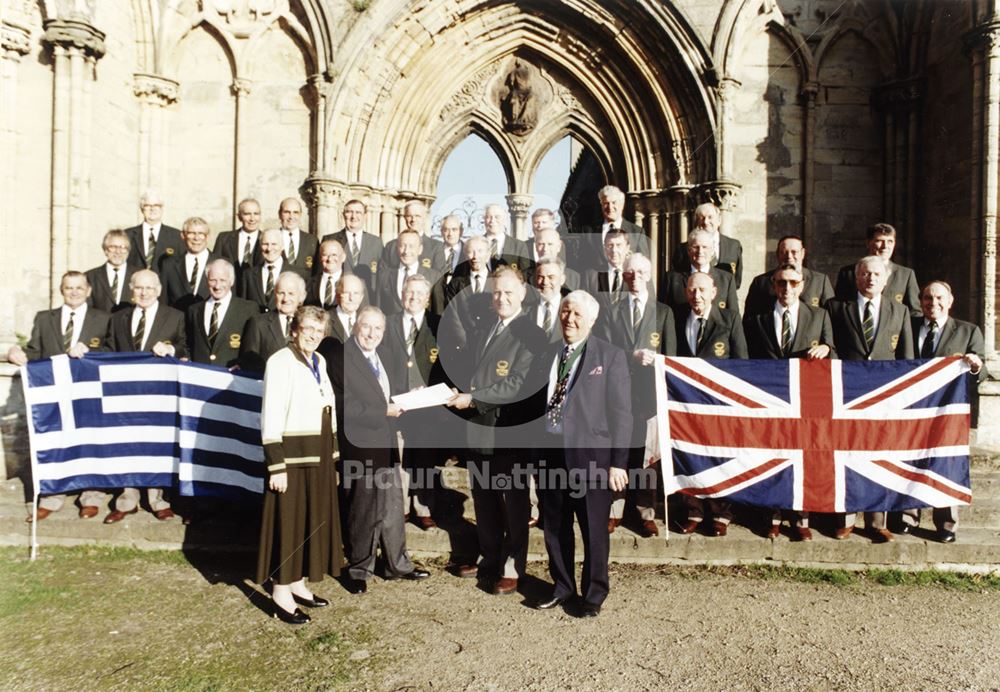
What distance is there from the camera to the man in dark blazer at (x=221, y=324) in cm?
475

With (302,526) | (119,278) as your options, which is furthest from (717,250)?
(119,278)

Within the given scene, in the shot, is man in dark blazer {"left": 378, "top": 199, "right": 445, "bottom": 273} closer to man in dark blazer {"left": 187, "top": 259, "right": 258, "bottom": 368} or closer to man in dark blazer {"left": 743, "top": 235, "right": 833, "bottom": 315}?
man in dark blazer {"left": 187, "top": 259, "right": 258, "bottom": 368}

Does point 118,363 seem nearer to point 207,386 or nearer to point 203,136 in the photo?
point 207,386

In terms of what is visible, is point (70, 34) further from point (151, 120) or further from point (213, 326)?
point (213, 326)

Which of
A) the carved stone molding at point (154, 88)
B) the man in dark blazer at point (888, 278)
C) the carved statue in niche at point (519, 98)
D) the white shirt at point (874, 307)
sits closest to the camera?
the white shirt at point (874, 307)

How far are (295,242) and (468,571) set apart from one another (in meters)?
3.52

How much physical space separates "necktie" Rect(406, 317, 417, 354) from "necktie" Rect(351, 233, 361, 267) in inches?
71.6

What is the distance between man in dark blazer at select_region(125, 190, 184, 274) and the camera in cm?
589

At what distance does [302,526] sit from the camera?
144 inches

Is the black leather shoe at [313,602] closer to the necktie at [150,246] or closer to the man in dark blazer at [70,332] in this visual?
the man in dark blazer at [70,332]

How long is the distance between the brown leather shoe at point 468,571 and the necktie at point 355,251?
10.1 feet

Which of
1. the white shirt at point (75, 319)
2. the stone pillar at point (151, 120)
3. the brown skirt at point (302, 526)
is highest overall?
the stone pillar at point (151, 120)

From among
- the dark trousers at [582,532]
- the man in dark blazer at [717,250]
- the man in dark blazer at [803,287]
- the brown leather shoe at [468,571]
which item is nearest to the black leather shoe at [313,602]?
the brown leather shoe at [468,571]

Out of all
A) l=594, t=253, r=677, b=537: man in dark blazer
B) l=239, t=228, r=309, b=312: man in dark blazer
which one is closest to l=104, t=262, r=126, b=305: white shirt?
l=239, t=228, r=309, b=312: man in dark blazer
